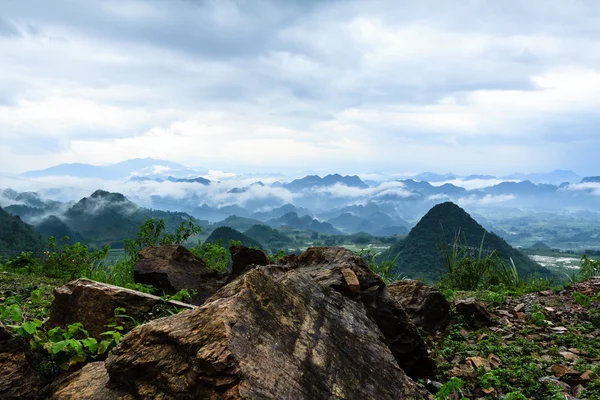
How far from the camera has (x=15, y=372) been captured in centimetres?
471

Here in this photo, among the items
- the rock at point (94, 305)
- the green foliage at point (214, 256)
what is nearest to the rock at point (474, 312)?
the rock at point (94, 305)

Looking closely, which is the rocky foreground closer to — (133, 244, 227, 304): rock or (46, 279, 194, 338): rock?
(46, 279, 194, 338): rock

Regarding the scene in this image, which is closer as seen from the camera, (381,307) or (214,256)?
(381,307)

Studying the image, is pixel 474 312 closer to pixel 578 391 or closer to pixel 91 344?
pixel 578 391

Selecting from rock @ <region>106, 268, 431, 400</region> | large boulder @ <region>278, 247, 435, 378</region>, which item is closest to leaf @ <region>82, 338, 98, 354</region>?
rock @ <region>106, 268, 431, 400</region>

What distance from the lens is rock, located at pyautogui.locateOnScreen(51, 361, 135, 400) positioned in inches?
171

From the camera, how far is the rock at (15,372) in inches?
181

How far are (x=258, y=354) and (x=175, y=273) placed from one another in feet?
21.1

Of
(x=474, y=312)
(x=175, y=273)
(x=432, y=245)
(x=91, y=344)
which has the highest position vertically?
(x=91, y=344)

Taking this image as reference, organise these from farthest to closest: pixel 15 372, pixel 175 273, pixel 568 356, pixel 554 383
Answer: pixel 175 273 → pixel 568 356 → pixel 554 383 → pixel 15 372

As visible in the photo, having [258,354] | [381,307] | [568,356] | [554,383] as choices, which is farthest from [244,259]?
[568,356]

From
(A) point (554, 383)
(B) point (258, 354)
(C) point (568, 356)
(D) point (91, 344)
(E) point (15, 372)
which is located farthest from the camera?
(C) point (568, 356)

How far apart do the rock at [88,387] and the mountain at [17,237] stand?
120127 mm

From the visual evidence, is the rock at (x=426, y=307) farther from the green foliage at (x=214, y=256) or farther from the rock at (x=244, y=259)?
the green foliage at (x=214, y=256)
